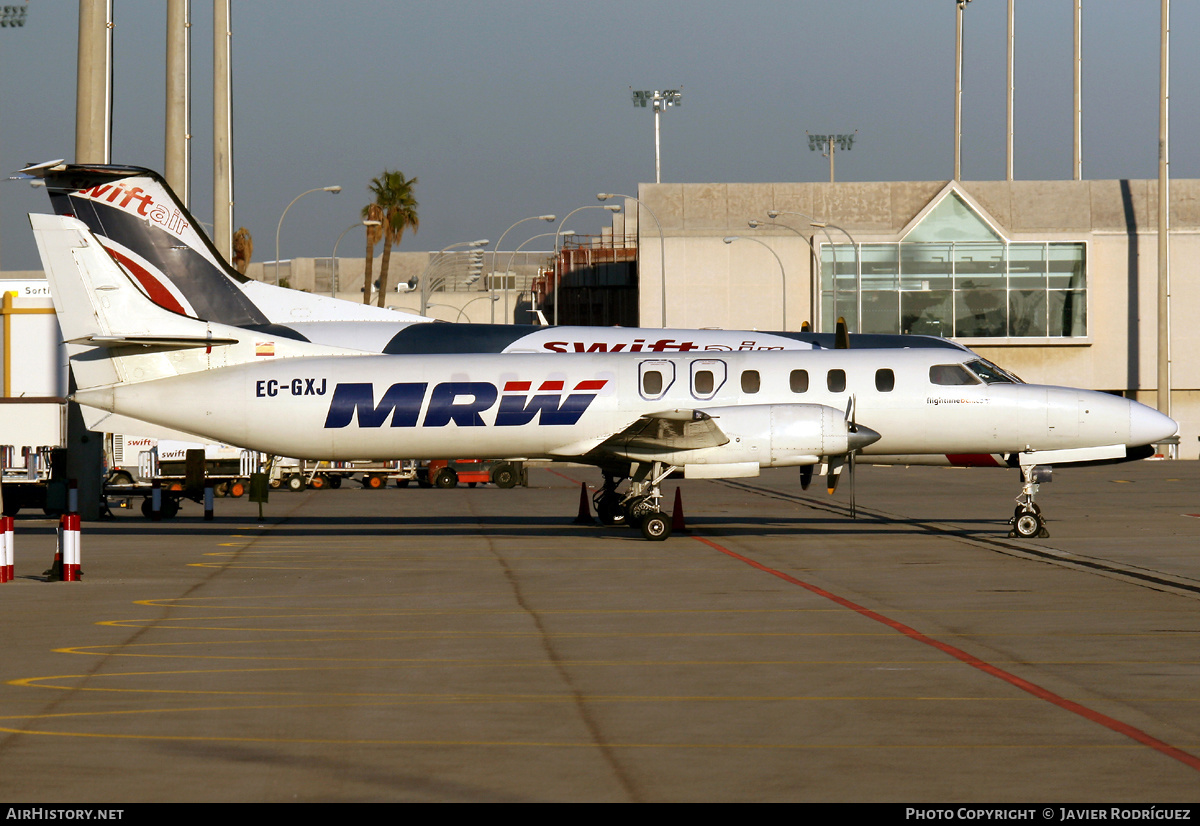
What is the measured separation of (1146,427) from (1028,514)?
2.56 m

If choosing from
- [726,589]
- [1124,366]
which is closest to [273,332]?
[726,589]

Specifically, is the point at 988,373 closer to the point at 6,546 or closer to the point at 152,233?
the point at 6,546

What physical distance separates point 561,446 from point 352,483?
25.7m

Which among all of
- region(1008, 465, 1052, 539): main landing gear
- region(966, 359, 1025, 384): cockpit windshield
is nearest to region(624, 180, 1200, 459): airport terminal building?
region(966, 359, 1025, 384): cockpit windshield

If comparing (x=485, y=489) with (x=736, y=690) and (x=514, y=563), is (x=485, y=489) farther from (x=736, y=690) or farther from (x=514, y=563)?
(x=736, y=690)

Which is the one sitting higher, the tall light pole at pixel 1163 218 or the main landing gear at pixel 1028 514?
the tall light pole at pixel 1163 218

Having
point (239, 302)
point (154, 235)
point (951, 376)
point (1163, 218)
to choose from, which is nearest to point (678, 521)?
point (951, 376)

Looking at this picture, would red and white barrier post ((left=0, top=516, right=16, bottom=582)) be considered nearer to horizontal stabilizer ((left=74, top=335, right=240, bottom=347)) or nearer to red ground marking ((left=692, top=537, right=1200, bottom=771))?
horizontal stabilizer ((left=74, top=335, right=240, bottom=347))

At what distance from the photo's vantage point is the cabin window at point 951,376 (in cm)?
2327

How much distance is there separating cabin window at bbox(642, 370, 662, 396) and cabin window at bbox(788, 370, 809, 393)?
232 centimetres

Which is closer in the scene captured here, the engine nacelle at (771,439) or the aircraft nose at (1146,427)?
the engine nacelle at (771,439)

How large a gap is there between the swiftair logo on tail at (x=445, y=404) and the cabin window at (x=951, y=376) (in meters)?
6.03

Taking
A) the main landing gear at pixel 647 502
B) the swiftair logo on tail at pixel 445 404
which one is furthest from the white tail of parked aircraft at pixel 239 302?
the swiftair logo on tail at pixel 445 404

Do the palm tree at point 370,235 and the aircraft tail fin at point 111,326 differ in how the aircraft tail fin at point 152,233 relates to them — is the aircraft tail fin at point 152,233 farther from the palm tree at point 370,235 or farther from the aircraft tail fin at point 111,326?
the palm tree at point 370,235
